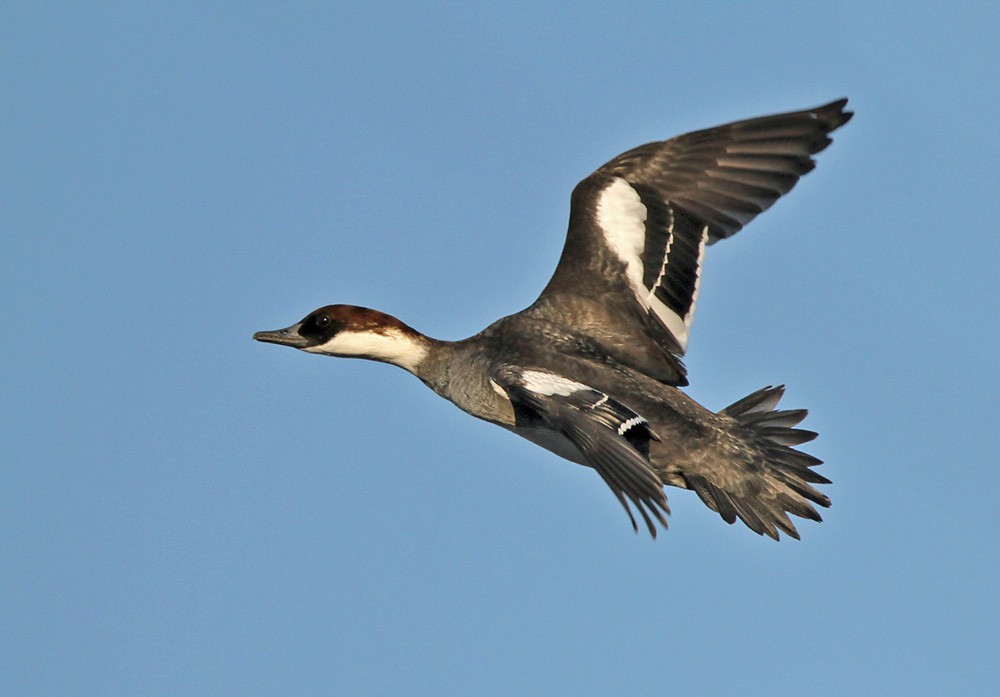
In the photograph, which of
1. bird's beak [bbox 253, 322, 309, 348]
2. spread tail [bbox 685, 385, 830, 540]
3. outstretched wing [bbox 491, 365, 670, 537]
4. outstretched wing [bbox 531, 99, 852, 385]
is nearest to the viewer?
outstretched wing [bbox 491, 365, 670, 537]

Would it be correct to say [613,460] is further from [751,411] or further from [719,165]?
[719,165]

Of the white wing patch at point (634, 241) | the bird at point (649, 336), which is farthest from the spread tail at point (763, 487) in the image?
the white wing patch at point (634, 241)

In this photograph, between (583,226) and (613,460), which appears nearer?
(613,460)

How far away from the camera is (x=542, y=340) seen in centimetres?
1275

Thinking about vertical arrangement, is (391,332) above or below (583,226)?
below

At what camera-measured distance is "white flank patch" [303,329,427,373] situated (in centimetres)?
1343

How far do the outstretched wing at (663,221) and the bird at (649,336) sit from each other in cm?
1

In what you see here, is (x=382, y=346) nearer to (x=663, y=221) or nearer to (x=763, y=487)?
(x=663, y=221)

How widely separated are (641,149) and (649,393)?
2736mm

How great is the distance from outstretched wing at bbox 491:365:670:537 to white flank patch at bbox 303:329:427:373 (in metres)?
1.40

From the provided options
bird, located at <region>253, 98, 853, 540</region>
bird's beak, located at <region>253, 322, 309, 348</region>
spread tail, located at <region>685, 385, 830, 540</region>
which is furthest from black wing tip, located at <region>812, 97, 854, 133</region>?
bird's beak, located at <region>253, 322, 309, 348</region>

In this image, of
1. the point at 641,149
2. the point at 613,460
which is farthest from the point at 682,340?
the point at 613,460

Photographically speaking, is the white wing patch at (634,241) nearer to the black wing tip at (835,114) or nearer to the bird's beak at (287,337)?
the black wing tip at (835,114)

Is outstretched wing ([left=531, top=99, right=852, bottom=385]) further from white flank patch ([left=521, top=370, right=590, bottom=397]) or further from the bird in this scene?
white flank patch ([left=521, top=370, right=590, bottom=397])
